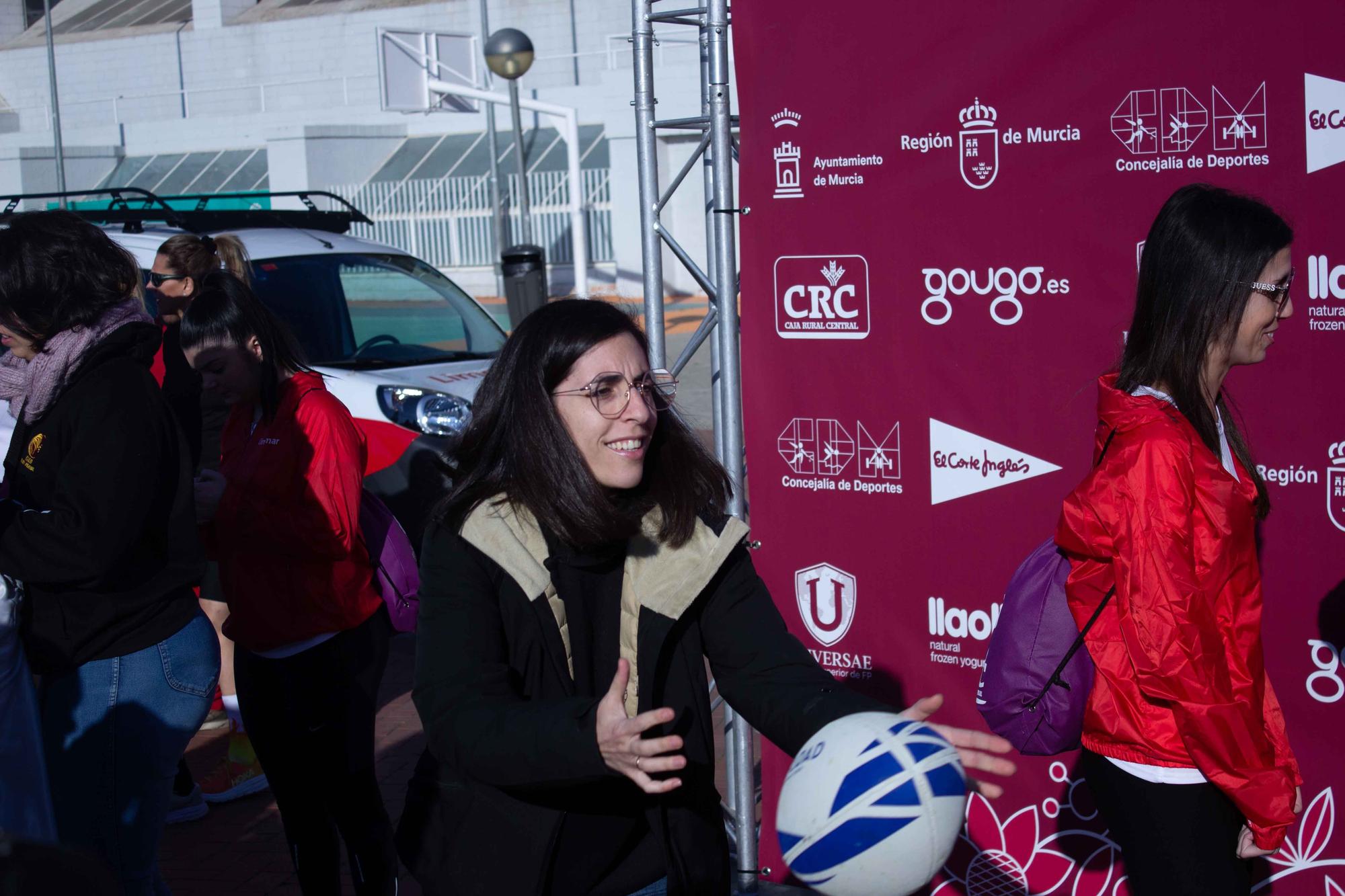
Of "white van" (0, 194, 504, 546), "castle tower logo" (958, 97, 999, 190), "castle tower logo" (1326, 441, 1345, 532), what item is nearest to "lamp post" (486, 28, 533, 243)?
"white van" (0, 194, 504, 546)

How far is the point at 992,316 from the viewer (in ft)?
12.9

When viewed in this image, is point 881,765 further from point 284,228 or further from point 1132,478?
point 284,228

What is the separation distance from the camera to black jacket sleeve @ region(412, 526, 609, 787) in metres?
2.18

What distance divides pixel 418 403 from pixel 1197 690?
6214 mm

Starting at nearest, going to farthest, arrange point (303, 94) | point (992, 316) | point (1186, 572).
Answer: point (1186, 572), point (992, 316), point (303, 94)

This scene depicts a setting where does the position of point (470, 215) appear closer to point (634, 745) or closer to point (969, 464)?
point (969, 464)

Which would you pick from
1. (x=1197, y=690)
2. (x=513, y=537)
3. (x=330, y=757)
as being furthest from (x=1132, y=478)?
(x=330, y=757)

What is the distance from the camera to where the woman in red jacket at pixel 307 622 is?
3.82 m

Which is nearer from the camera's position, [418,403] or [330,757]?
[330,757]

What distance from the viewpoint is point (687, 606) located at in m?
2.47

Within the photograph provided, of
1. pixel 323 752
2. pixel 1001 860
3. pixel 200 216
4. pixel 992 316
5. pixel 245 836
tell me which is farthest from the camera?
pixel 200 216

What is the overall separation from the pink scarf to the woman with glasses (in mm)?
1152

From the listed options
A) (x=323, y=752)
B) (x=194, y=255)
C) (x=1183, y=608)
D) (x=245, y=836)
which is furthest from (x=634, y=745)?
(x=194, y=255)

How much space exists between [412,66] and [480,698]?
85.8 feet
